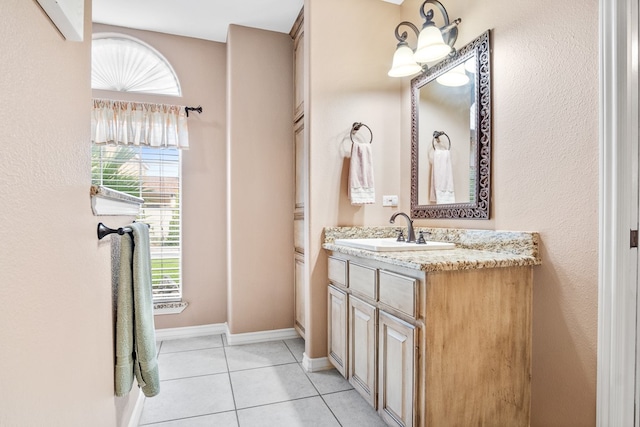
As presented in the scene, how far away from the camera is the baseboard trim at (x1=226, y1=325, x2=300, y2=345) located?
9.77 ft

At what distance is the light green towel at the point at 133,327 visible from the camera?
1.42 metres

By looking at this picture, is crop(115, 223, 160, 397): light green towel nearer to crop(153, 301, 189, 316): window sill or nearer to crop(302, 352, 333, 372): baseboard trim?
crop(302, 352, 333, 372): baseboard trim

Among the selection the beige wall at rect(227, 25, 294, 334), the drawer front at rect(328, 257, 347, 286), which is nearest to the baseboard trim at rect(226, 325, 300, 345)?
the beige wall at rect(227, 25, 294, 334)

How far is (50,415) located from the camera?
798 mm

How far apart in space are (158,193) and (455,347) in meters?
→ 2.72

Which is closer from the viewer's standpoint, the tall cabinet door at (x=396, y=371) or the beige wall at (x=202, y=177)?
the tall cabinet door at (x=396, y=371)

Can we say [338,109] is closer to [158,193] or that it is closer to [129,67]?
[158,193]

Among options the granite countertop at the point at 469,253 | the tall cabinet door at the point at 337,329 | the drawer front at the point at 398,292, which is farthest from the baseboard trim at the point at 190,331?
the drawer front at the point at 398,292

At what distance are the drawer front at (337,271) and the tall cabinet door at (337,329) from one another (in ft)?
0.20

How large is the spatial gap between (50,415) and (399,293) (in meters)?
1.27

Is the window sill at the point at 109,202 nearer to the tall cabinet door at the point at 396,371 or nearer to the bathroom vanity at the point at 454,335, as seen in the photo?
the bathroom vanity at the point at 454,335

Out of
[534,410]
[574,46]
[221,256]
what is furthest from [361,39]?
[534,410]

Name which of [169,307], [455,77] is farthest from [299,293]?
[455,77]

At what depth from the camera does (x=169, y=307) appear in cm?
312
